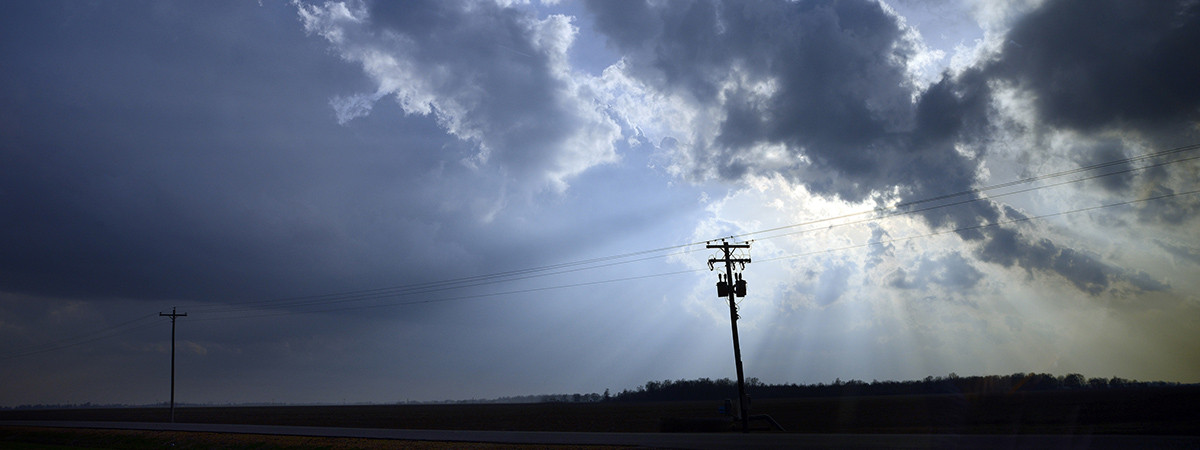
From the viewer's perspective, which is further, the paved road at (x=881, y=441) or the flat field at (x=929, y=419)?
the flat field at (x=929, y=419)

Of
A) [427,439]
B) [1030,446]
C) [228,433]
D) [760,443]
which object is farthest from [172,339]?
[1030,446]

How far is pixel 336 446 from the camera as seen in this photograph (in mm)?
41062

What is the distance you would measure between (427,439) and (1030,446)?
32464 mm

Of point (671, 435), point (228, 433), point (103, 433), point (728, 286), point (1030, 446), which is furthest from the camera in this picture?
point (103, 433)

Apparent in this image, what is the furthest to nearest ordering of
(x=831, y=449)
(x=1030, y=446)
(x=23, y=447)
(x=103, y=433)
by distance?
(x=103, y=433) < (x=23, y=447) < (x=831, y=449) < (x=1030, y=446)

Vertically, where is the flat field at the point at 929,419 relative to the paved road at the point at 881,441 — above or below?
below

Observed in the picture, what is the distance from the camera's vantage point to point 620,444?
110 ft

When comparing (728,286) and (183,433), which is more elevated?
(728,286)

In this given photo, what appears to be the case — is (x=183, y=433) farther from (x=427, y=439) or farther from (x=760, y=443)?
(x=760, y=443)

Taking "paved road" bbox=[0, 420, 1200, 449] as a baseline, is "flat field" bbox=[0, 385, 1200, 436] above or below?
below

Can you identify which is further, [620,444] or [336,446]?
[336,446]

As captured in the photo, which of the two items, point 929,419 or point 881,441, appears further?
point 929,419

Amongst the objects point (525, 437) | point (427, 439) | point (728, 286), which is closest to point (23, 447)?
point (427, 439)

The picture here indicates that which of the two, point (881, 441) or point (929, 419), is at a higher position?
point (881, 441)
